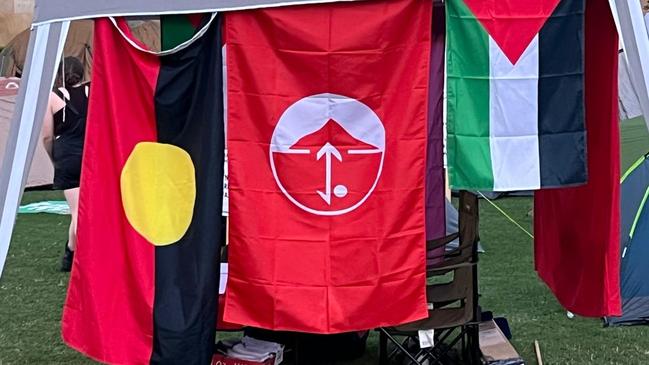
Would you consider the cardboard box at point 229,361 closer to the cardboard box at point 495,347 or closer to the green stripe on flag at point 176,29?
the cardboard box at point 495,347

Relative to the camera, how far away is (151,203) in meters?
4.69

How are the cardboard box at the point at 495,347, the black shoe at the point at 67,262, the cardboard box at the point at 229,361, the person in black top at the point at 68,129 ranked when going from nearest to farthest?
the cardboard box at the point at 229,361 → the cardboard box at the point at 495,347 → the person in black top at the point at 68,129 → the black shoe at the point at 67,262

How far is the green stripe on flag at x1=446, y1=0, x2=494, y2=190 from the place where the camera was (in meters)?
4.47

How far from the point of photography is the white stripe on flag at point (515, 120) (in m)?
4.47

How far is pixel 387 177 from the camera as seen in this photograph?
459 centimetres

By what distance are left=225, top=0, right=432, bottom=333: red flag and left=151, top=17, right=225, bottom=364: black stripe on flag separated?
10 centimetres

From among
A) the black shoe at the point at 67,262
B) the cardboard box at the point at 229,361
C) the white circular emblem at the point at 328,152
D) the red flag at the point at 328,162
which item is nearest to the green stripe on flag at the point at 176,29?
the red flag at the point at 328,162

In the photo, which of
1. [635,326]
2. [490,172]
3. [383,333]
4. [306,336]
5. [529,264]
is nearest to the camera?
[490,172]

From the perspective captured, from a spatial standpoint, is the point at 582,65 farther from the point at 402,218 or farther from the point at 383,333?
the point at 383,333

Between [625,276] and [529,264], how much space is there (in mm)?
1855

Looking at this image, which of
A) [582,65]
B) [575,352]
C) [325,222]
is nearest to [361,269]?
[325,222]

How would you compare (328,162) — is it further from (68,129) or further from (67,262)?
(67,262)

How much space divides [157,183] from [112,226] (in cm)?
28

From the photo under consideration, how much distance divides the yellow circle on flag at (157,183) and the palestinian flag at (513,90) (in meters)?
1.18
